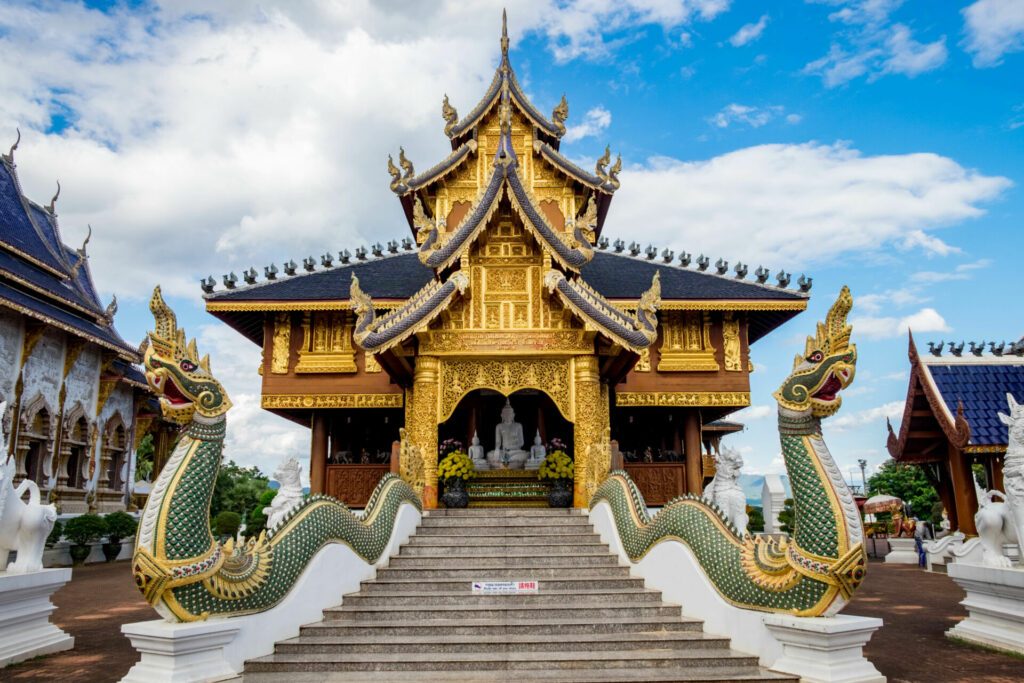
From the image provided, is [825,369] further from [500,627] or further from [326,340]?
[326,340]

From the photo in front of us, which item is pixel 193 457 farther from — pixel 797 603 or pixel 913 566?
pixel 913 566

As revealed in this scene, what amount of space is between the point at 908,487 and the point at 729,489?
2840cm

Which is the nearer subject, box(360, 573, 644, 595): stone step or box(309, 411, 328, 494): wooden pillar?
box(360, 573, 644, 595): stone step

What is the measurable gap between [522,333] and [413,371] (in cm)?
203

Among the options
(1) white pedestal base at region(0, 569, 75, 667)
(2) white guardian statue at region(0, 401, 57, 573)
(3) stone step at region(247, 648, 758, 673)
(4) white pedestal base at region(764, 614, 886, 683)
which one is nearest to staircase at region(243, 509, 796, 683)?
(3) stone step at region(247, 648, 758, 673)

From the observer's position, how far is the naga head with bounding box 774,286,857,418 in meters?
5.03

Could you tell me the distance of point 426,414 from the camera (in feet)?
33.0

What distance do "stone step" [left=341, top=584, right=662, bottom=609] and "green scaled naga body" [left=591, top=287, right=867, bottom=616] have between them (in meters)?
1.11

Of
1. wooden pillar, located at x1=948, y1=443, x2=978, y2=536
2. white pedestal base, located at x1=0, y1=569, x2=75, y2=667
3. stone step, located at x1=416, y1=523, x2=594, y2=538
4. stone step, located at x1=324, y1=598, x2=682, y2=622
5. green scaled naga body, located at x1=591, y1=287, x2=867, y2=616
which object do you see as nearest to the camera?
green scaled naga body, located at x1=591, y1=287, x2=867, y2=616

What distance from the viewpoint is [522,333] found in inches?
406

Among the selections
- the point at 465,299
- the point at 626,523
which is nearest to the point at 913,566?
the point at 626,523

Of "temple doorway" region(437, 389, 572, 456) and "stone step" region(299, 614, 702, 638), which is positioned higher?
"temple doorway" region(437, 389, 572, 456)

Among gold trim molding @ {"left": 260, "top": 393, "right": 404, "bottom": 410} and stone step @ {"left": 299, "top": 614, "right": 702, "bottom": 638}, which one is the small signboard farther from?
gold trim molding @ {"left": 260, "top": 393, "right": 404, "bottom": 410}

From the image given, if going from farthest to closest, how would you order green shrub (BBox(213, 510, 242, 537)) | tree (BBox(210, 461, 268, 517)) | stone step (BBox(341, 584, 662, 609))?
tree (BBox(210, 461, 268, 517))
green shrub (BBox(213, 510, 242, 537))
stone step (BBox(341, 584, 662, 609))
